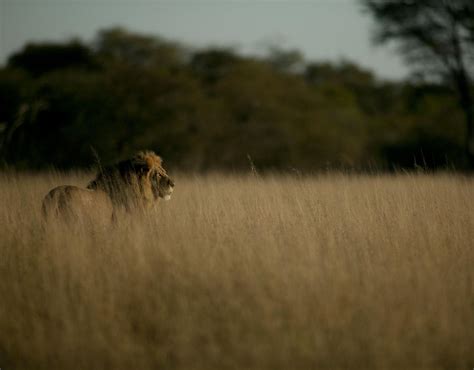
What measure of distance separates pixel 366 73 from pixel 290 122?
66.8 ft

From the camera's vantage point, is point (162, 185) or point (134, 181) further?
point (162, 185)

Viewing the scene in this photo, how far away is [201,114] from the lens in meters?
19.0

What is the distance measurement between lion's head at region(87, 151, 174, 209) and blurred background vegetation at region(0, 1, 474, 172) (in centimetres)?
758

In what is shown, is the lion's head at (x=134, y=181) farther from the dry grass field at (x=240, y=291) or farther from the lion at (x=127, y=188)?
the dry grass field at (x=240, y=291)

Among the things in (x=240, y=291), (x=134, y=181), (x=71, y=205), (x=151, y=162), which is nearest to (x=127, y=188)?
(x=134, y=181)

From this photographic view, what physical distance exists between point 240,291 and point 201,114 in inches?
619

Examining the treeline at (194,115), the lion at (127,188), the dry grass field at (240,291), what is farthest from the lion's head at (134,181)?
the treeline at (194,115)

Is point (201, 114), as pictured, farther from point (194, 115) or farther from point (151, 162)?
point (151, 162)

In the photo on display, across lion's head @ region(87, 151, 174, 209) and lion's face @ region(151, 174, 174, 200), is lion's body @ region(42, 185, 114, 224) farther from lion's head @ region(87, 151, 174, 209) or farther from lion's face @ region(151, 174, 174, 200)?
lion's face @ region(151, 174, 174, 200)

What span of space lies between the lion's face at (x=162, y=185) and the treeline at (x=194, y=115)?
21.0 feet

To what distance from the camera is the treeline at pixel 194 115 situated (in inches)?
675

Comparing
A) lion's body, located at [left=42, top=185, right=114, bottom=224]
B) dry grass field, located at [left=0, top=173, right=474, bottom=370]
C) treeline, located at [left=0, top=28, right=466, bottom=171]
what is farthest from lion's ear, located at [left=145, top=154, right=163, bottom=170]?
treeline, located at [left=0, top=28, right=466, bottom=171]

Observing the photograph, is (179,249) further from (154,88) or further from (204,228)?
(154,88)

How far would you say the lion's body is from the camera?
498 cm
